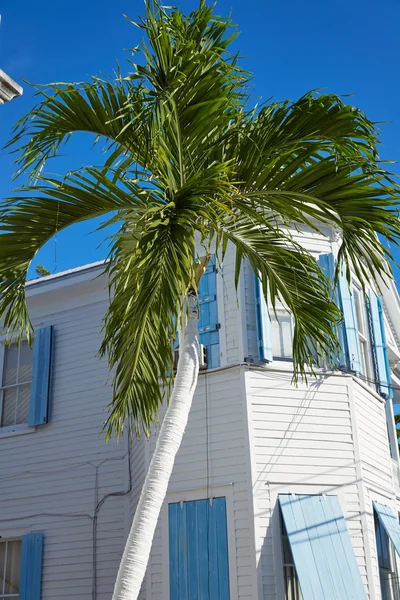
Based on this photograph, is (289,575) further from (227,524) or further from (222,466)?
(222,466)

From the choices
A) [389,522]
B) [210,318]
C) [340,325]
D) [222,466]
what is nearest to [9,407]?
[210,318]

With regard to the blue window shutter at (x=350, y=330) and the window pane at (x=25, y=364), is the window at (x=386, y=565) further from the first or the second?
the window pane at (x=25, y=364)

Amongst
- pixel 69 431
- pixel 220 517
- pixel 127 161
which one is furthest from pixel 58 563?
pixel 127 161

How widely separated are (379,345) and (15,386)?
20.3 feet

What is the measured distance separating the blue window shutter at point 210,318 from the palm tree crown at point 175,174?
12.6 feet

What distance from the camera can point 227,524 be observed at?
10023 mm

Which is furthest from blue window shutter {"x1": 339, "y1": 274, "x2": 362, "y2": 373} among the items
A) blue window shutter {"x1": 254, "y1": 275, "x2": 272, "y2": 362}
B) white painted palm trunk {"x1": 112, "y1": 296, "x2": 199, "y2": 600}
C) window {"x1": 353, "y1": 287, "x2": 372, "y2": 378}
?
white painted palm trunk {"x1": 112, "y1": 296, "x2": 199, "y2": 600}

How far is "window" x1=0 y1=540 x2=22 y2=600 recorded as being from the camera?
12328mm

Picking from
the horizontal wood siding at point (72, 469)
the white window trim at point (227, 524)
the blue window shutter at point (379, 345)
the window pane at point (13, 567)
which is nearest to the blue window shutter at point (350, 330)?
the blue window shutter at point (379, 345)

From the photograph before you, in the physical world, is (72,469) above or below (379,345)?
below

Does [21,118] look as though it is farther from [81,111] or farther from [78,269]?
[78,269]

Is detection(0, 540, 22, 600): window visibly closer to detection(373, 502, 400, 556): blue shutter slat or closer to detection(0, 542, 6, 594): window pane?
detection(0, 542, 6, 594): window pane

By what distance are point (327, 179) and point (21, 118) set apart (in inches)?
105

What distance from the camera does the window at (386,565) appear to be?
34.8ft
